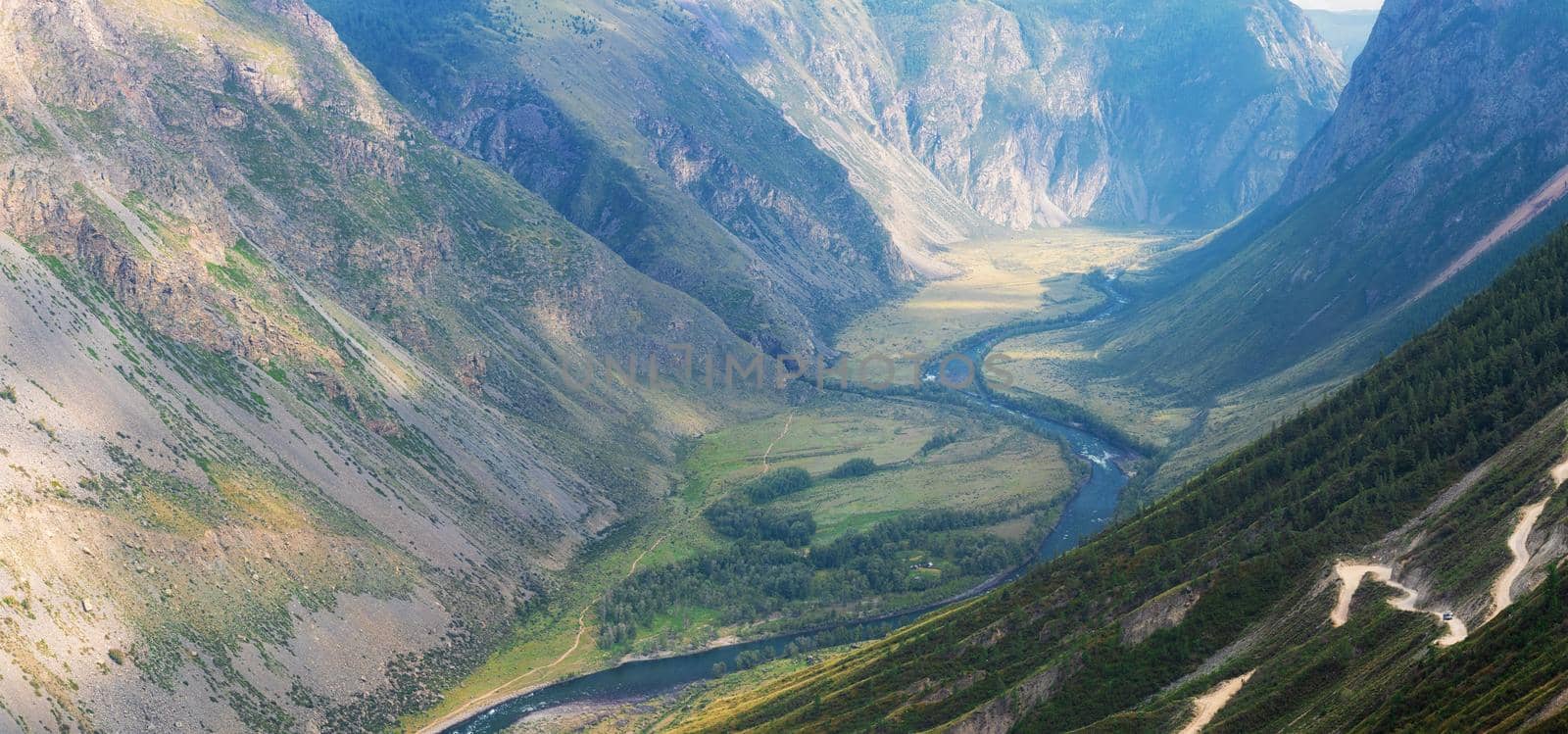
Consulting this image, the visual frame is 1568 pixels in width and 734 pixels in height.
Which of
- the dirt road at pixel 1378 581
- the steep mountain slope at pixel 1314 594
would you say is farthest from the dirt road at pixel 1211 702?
the dirt road at pixel 1378 581

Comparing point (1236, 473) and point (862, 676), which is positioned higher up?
point (1236, 473)

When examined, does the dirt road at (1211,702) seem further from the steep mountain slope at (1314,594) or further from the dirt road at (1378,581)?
the dirt road at (1378,581)

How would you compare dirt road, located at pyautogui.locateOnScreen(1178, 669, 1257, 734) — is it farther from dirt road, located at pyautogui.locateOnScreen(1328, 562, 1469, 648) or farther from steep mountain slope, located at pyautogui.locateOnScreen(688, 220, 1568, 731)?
dirt road, located at pyautogui.locateOnScreen(1328, 562, 1469, 648)

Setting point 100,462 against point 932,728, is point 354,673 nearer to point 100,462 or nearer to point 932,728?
point 100,462

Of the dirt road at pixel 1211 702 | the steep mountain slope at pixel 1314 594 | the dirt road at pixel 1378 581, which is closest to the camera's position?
the steep mountain slope at pixel 1314 594

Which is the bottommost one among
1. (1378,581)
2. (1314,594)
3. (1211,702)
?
(1211,702)

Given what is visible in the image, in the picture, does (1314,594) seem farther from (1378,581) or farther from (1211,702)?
(1211,702)

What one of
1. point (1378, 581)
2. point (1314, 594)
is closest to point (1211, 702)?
point (1314, 594)

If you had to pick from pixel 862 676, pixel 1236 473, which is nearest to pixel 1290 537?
pixel 1236 473
